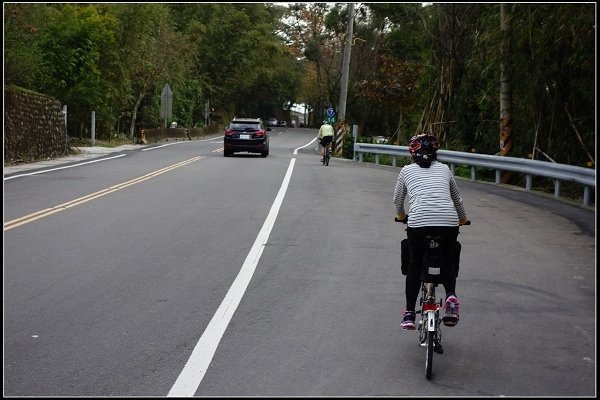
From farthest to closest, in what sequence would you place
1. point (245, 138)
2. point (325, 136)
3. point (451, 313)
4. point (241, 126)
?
point (241, 126) < point (245, 138) < point (325, 136) < point (451, 313)

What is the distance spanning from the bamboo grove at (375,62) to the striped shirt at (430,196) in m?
10.8

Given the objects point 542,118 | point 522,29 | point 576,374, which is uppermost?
point 522,29

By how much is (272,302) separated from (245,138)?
88.3 ft

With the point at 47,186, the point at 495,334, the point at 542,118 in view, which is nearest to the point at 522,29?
the point at 542,118

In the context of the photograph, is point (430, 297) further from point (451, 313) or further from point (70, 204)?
point (70, 204)

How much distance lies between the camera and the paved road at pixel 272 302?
243 inches

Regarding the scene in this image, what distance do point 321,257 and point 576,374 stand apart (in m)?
5.11

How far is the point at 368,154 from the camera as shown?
36.8m

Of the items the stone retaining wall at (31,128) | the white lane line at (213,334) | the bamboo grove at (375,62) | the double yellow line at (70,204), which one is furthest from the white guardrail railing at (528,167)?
the stone retaining wall at (31,128)

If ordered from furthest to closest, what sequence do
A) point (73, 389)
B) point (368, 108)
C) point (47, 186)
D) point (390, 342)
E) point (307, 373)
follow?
point (368, 108)
point (47, 186)
point (390, 342)
point (307, 373)
point (73, 389)

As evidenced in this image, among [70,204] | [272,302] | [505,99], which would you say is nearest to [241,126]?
[505,99]

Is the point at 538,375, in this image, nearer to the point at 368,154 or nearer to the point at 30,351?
the point at 30,351

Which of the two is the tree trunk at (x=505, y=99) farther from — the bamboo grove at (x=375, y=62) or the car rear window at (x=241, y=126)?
the car rear window at (x=241, y=126)

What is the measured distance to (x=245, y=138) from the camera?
3516 centimetres
